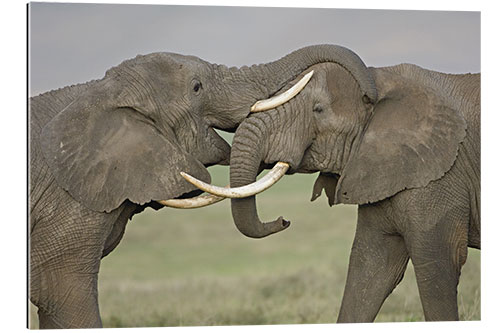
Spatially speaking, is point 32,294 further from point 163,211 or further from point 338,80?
point 163,211

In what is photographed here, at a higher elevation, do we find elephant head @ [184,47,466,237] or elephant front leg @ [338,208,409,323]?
elephant head @ [184,47,466,237]

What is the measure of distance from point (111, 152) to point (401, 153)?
5.71ft

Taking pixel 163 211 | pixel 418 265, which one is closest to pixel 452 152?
pixel 418 265

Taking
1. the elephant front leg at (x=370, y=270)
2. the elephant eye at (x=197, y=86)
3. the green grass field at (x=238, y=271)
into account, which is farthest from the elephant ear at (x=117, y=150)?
the green grass field at (x=238, y=271)

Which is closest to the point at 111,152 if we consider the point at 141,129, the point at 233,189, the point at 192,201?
the point at 141,129

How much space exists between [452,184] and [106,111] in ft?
6.91

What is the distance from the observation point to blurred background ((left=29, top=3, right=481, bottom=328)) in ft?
29.2

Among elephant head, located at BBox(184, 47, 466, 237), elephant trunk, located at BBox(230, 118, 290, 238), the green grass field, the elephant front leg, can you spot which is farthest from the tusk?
the green grass field

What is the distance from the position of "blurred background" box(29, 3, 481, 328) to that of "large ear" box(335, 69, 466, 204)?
0.77 meters

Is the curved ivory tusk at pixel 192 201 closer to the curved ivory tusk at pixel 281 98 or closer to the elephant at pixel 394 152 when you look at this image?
the elephant at pixel 394 152

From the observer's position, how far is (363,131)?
26.9 ft

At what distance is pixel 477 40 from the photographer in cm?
899

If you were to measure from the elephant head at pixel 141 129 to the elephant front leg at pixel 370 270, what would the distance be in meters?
1.21

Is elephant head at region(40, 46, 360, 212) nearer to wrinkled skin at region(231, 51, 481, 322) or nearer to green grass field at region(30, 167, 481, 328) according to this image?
wrinkled skin at region(231, 51, 481, 322)
